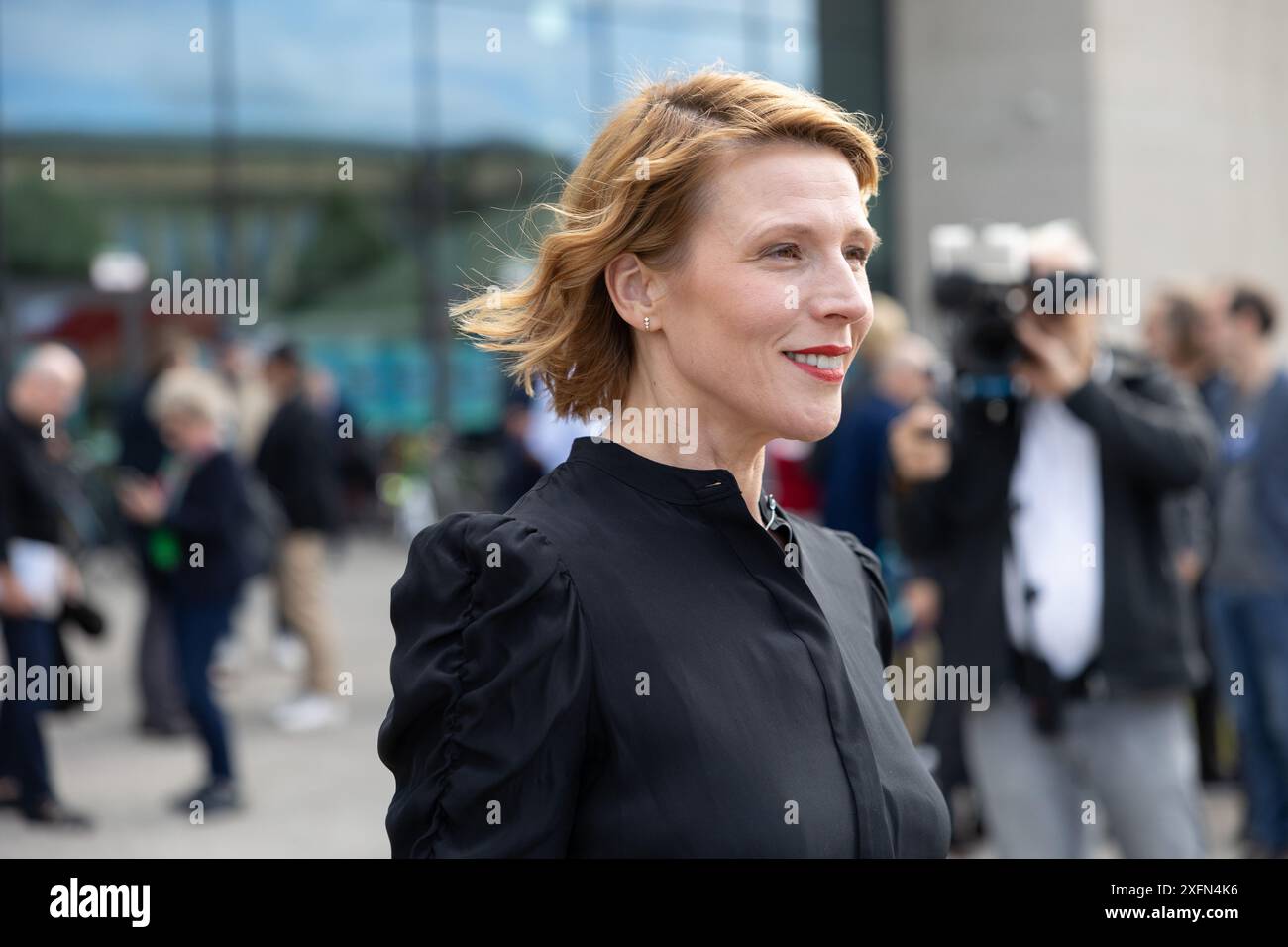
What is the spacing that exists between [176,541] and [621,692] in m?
5.62

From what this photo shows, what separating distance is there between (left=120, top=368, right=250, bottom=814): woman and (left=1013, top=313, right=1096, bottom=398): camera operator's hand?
405cm

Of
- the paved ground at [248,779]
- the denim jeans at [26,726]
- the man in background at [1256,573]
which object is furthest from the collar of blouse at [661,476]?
the denim jeans at [26,726]

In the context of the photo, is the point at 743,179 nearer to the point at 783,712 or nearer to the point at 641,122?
the point at 641,122

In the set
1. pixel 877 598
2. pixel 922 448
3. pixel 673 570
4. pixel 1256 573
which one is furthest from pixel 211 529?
pixel 673 570

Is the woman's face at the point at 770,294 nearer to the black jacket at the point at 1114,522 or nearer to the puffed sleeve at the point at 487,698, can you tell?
the puffed sleeve at the point at 487,698

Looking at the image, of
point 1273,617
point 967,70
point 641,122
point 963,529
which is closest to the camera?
point 641,122

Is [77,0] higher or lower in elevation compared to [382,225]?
higher

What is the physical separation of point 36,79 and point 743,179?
14733 mm

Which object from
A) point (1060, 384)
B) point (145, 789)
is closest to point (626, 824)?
point (1060, 384)

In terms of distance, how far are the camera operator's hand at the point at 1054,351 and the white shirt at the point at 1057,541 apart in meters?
0.07

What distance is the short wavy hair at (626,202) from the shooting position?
5.72 ft

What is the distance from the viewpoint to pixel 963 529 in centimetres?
382

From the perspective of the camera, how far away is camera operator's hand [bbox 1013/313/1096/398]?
3.59 metres

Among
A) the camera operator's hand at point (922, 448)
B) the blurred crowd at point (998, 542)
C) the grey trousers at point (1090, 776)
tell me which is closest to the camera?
the grey trousers at point (1090, 776)
